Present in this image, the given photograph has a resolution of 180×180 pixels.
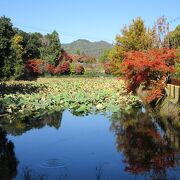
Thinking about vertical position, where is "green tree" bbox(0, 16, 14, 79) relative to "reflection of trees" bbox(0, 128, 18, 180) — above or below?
above

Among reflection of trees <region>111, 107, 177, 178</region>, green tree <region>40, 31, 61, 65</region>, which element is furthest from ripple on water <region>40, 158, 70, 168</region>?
green tree <region>40, 31, 61, 65</region>

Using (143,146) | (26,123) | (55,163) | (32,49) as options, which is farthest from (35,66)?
(55,163)

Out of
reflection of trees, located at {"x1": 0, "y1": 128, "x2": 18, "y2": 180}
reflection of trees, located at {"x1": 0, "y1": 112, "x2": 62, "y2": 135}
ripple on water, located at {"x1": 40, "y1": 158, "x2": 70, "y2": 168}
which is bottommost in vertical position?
ripple on water, located at {"x1": 40, "y1": 158, "x2": 70, "y2": 168}

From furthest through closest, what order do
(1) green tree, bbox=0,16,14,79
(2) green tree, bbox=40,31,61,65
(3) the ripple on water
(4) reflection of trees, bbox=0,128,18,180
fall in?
(2) green tree, bbox=40,31,61,65, (1) green tree, bbox=0,16,14,79, (3) the ripple on water, (4) reflection of trees, bbox=0,128,18,180

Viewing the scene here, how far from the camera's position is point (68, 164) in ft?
47.6

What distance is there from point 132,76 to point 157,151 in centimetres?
1907

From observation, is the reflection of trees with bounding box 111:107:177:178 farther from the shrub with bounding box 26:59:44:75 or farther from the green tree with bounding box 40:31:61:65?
the green tree with bounding box 40:31:61:65

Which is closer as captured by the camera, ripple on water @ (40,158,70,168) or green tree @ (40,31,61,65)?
ripple on water @ (40,158,70,168)

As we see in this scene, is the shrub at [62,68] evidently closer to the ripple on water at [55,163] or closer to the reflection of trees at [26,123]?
the reflection of trees at [26,123]

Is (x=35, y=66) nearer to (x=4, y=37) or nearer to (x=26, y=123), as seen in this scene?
(x=4, y=37)

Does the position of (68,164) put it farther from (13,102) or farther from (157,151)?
(13,102)

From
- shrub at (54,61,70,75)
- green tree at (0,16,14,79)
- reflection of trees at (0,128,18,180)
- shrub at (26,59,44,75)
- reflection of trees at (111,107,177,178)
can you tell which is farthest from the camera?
shrub at (54,61,70,75)

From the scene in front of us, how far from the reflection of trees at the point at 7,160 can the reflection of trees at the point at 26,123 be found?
2225 mm

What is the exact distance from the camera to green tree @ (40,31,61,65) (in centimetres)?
7768
